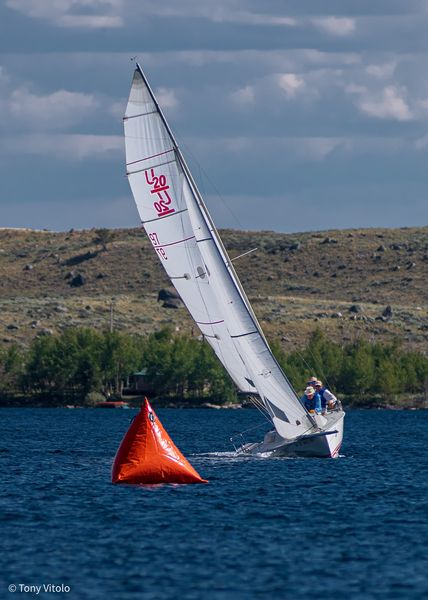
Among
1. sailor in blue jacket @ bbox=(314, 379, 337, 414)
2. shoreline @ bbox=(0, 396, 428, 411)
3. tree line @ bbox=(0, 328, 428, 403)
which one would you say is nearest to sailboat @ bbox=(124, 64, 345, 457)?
sailor in blue jacket @ bbox=(314, 379, 337, 414)

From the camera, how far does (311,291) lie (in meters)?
189

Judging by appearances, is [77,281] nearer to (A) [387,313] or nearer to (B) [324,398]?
(A) [387,313]

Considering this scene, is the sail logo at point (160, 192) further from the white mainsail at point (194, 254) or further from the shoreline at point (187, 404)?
the shoreline at point (187, 404)

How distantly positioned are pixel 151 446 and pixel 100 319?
12504cm

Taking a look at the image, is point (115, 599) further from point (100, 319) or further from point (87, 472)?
point (100, 319)

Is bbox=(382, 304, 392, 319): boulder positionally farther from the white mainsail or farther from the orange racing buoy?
the orange racing buoy

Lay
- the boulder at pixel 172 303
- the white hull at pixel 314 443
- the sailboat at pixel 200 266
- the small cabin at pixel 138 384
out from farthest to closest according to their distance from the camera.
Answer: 1. the boulder at pixel 172 303
2. the small cabin at pixel 138 384
3. the white hull at pixel 314 443
4. the sailboat at pixel 200 266

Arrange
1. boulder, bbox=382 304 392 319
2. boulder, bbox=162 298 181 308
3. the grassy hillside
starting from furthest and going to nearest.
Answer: boulder, bbox=162 298 181 308
boulder, bbox=382 304 392 319
the grassy hillside

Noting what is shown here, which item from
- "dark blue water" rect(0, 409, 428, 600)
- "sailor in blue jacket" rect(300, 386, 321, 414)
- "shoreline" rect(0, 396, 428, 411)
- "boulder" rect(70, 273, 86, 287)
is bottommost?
"dark blue water" rect(0, 409, 428, 600)

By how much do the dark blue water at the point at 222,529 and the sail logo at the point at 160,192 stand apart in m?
9.12

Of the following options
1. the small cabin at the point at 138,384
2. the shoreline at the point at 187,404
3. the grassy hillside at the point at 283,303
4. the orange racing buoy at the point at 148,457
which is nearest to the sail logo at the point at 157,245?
the orange racing buoy at the point at 148,457

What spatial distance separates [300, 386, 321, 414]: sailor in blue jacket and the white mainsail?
3.95 feet

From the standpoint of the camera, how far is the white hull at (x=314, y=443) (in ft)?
173

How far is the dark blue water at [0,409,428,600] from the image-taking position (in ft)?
98.9
